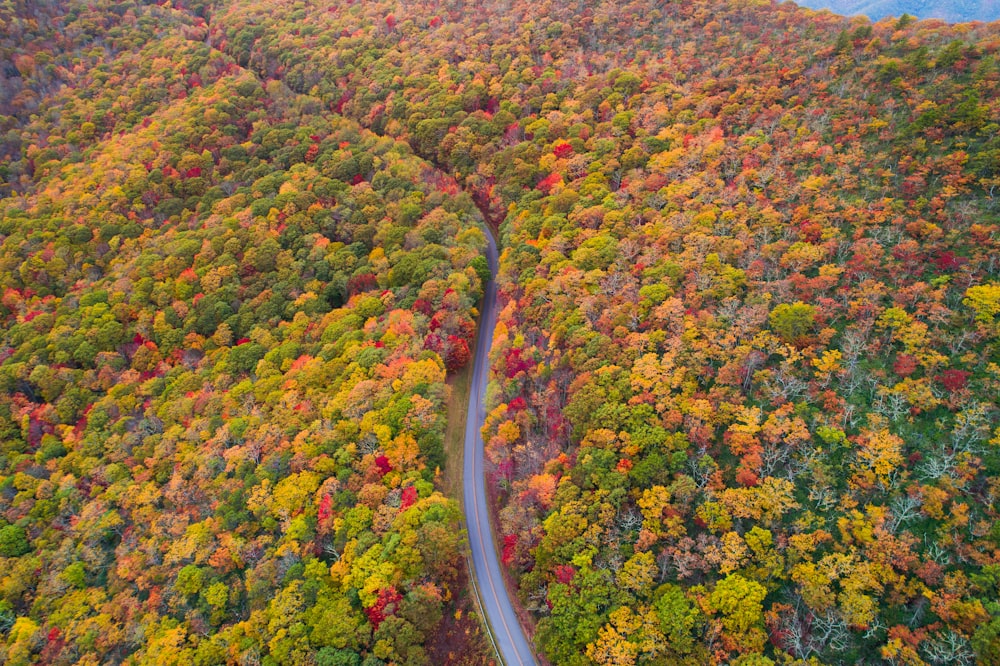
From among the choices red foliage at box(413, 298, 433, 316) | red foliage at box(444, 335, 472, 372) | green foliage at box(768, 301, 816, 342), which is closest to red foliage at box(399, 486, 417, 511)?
red foliage at box(444, 335, 472, 372)

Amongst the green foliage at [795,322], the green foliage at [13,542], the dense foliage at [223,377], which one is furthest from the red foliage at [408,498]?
the green foliage at [13,542]

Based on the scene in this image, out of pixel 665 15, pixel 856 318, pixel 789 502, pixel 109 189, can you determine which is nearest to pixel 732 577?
pixel 789 502

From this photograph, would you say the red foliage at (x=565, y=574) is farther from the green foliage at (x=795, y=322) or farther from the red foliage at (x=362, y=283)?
the red foliage at (x=362, y=283)

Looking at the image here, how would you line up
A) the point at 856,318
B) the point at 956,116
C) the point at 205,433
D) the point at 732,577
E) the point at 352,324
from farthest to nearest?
the point at 352,324, the point at 205,433, the point at 956,116, the point at 856,318, the point at 732,577

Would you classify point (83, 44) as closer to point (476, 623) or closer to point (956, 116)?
point (476, 623)

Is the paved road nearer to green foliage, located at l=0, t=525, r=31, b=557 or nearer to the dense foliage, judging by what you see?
the dense foliage

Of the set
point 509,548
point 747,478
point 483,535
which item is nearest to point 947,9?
point 747,478
